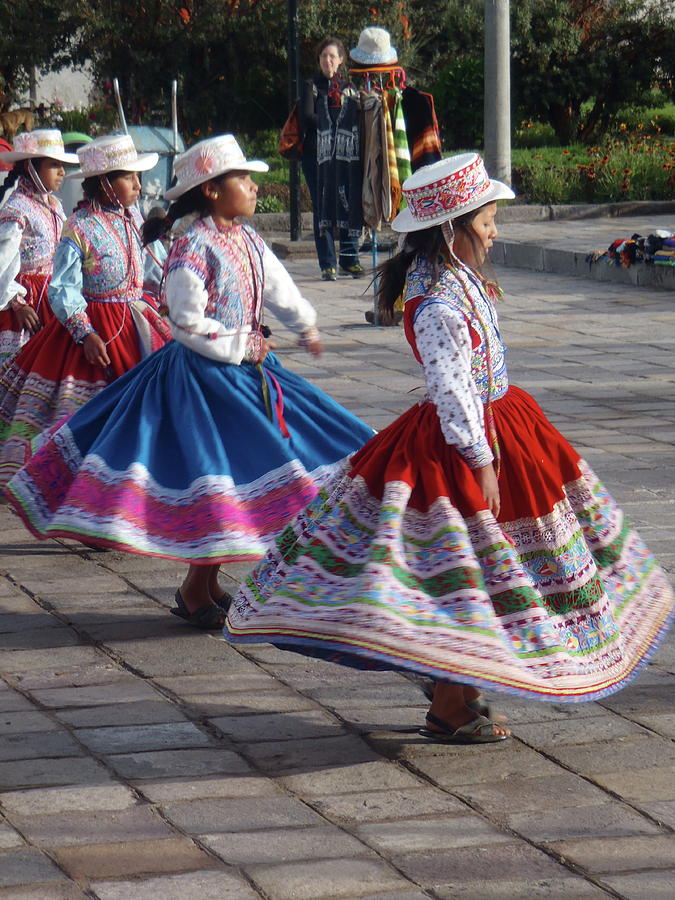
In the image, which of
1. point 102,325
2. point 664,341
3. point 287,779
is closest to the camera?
point 287,779

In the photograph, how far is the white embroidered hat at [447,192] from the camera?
428 centimetres

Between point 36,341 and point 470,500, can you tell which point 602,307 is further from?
point 470,500

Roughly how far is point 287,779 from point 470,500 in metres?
0.87

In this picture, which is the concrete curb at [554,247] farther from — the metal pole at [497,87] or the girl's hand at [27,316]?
the girl's hand at [27,316]

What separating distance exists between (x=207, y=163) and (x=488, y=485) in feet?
6.26

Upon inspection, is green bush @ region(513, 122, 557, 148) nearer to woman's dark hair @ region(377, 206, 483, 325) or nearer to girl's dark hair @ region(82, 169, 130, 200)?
girl's dark hair @ region(82, 169, 130, 200)

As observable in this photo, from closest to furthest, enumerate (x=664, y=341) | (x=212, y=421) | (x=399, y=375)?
(x=212, y=421) < (x=399, y=375) < (x=664, y=341)

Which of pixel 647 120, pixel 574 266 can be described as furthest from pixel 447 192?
pixel 647 120

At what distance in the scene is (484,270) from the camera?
4.50 m

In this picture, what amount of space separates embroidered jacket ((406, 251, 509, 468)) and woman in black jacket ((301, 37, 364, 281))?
860 centimetres

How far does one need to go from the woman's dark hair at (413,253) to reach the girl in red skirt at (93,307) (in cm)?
233

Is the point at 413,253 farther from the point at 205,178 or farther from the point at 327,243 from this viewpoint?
the point at 327,243

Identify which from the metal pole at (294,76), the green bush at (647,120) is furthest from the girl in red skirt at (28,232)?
the green bush at (647,120)

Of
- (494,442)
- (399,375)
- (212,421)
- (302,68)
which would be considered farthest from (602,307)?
(302,68)
